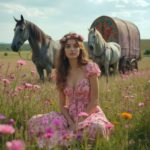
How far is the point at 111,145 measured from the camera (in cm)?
309

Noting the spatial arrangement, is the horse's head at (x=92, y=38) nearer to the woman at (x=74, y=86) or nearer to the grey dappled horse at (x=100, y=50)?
the grey dappled horse at (x=100, y=50)

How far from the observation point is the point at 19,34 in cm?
1077

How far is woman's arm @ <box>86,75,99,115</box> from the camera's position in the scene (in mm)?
4207

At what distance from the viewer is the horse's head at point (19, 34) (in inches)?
421

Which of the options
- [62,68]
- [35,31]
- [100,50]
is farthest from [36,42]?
[62,68]

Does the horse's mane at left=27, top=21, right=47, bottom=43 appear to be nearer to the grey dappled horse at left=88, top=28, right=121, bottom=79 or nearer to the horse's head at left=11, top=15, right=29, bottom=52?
the horse's head at left=11, top=15, right=29, bottom=52

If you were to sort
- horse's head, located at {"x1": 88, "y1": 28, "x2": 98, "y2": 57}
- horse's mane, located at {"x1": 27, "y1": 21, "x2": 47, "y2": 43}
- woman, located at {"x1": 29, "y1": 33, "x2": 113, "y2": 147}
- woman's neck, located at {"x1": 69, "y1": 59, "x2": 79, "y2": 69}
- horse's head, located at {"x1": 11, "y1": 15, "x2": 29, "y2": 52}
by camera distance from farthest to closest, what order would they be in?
horse's head, located at {"x1": 88, "y1": 28, "x2": 98, "y2": 57}
horse's mane, located at {"x1": 27, "y1": 21, "x2": 47, "y2": 43}
horse's head, located at {"x1": 11, "y1": 15, "x2": 29, "y2": 52}
woman's neck, located at {"x1": 69, "y1": 59, "x2": 79, "y2": 69}
woman, located at {"x1": 29, "y1": 33, "x2": 113, "y2": 147}

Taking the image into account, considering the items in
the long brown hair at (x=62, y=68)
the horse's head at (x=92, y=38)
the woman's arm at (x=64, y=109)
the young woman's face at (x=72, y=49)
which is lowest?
the woman's arm at (x=64, y=109)

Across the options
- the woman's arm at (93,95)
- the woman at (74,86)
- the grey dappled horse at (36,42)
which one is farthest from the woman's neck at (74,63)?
the grey dappled horse at (36,42)

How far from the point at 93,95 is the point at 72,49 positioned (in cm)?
55

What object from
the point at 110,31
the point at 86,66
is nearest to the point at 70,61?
the point at 86,66

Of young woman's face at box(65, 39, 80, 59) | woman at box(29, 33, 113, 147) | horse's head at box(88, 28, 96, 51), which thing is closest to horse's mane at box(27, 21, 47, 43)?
horse's head at box(88, 28, 96, 51)

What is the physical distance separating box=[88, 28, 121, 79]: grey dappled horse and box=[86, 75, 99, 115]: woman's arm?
773cm

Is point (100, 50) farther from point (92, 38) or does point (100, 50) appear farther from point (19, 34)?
point (19, 34)
